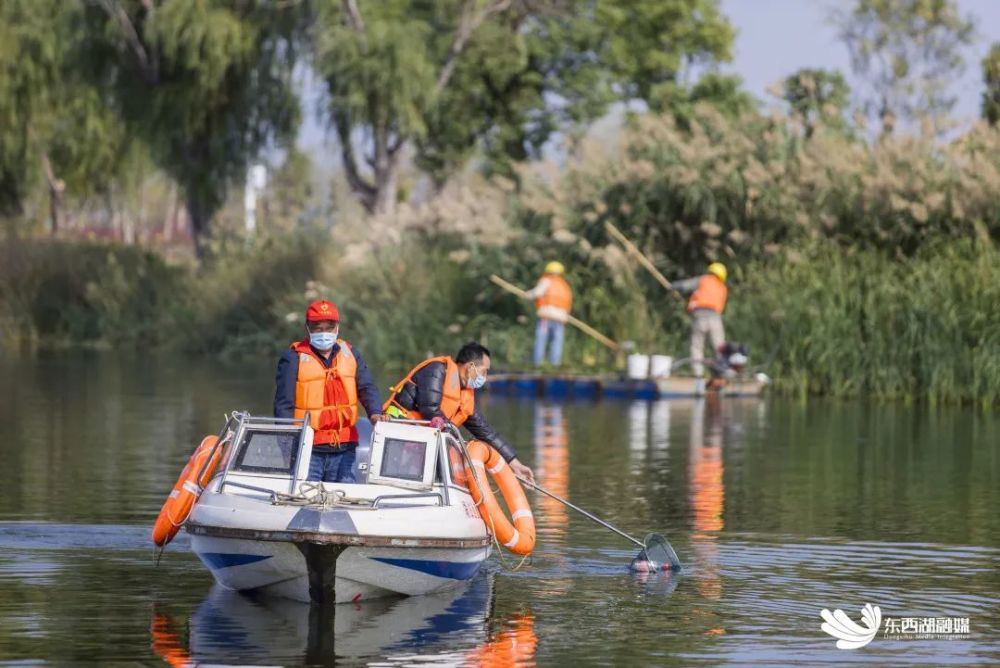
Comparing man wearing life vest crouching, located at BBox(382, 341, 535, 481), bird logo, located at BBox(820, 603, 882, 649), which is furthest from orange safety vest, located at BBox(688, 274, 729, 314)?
bird logo, located at BBox(820, 603, 882, 649)

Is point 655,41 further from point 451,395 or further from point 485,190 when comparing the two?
point 451,395

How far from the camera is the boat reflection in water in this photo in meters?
11.8

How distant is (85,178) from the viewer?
224ft

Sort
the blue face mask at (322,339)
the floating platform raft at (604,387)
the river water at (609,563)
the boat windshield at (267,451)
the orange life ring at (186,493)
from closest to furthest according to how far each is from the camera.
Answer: the river water at (609,563)
the boat windshield at (267,451)
the blue face mask at (322,339)
the orange life ring at (186,493)
the floating platform raft at (604,387)

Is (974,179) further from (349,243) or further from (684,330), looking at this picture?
(349,243)

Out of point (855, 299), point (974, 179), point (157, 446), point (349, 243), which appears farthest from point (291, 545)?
point (349, 243)

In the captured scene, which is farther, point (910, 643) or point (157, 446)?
point (157, 446)

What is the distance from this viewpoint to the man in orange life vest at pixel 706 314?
36344 millimetres

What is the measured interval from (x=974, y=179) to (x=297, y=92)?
20860 millimetres

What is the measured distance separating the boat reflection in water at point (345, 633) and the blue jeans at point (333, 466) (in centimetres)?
98

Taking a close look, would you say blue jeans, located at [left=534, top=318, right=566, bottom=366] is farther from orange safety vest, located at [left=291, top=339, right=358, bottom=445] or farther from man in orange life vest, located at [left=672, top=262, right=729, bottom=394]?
orange safety vest, located at [left=291, top=339, right=358, bottom=445]

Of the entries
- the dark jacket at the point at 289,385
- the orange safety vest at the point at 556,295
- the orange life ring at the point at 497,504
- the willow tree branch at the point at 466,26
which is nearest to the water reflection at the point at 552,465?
the orange life ring at the point at 497,504

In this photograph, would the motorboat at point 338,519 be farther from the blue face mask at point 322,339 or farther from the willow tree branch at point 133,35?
the willow tree branch at point 133,35

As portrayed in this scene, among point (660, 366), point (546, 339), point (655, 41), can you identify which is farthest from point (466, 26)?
point (660, 366)
